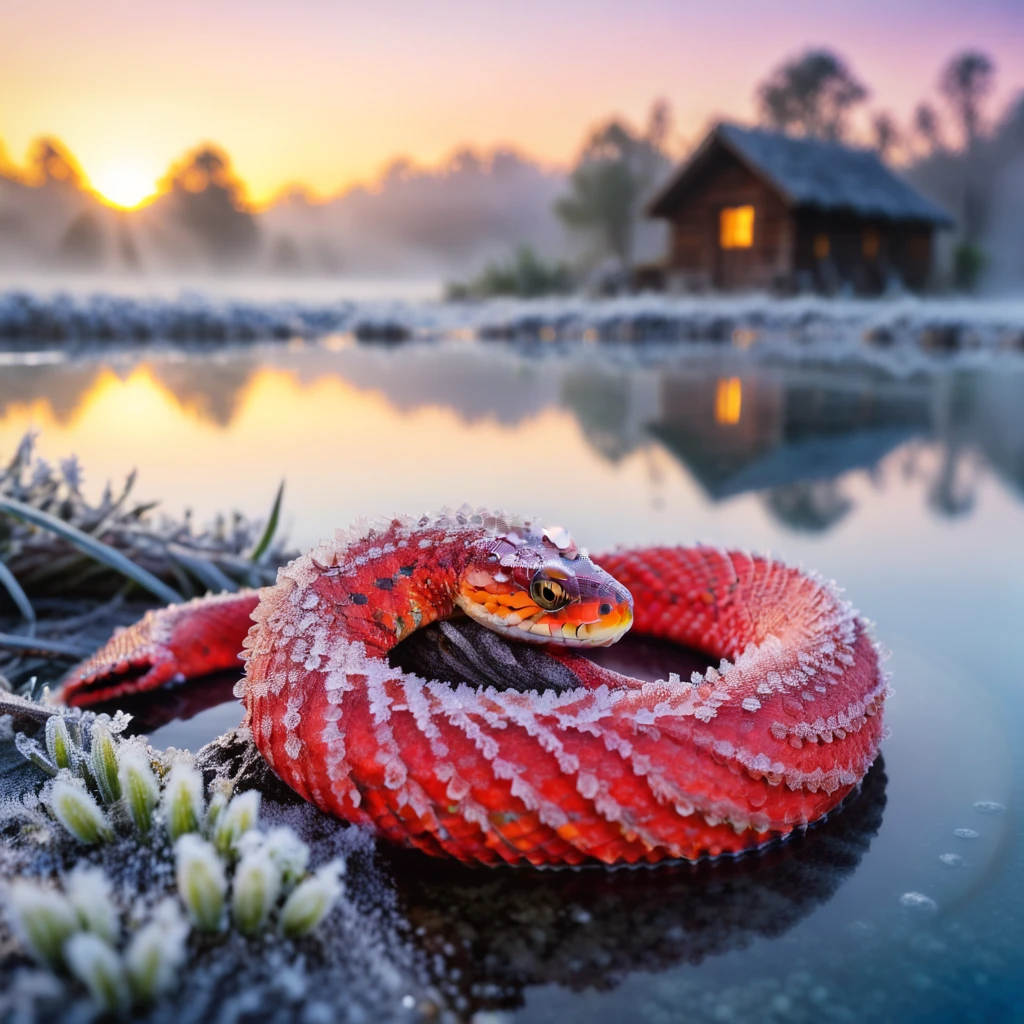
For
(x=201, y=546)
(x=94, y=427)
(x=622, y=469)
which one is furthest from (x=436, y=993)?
(x=94, y=427)

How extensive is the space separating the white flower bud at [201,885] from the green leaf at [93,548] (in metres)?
1.41

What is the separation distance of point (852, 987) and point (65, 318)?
13.6 meters

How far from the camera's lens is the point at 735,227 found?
2164cm

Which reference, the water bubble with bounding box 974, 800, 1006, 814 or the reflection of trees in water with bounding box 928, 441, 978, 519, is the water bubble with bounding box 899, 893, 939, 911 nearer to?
A: the water bubble with bounding box 974, 800, 1006, 814

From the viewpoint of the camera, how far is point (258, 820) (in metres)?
1.20

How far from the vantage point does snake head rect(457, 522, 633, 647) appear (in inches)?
52.2

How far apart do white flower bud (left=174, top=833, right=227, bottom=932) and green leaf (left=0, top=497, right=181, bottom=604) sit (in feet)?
4.63

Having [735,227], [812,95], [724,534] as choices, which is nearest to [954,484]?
[724,534]

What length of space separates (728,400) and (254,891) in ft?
21.9

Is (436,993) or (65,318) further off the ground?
(65,318)

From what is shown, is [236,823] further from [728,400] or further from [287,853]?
[728,400]

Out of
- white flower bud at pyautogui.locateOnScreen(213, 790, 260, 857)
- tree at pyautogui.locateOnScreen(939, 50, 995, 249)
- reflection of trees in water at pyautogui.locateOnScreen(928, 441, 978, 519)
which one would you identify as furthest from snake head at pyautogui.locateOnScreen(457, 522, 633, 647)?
tree at pyautogui.locateOnScreen(939, 50, 995, 249)

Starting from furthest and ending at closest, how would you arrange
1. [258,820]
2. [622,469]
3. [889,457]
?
[889,457], [622,469], [258,820]

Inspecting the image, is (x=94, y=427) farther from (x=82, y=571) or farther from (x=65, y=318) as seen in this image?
(x=65, y=318)
